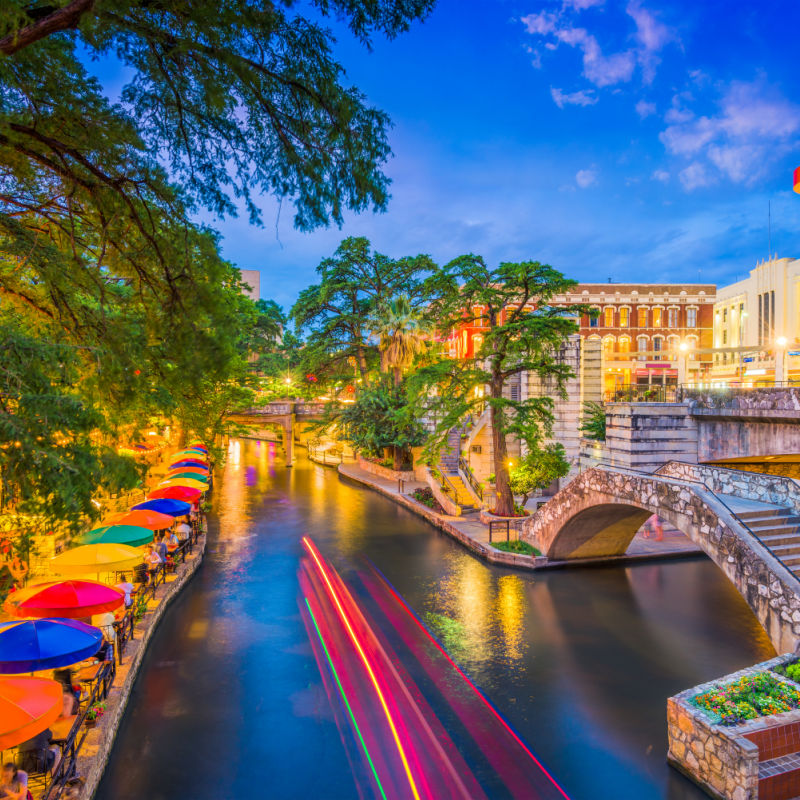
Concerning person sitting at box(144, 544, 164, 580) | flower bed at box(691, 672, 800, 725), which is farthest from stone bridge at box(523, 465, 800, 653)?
person sitting at box(144, 544, 164, 580)

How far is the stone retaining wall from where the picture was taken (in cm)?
804

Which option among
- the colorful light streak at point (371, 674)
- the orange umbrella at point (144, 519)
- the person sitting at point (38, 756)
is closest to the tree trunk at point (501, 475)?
the colorful light streak at point (371, 674)

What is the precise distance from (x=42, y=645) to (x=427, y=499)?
71.0ft

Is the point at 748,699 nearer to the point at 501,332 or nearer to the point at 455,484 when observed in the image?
the point at 501,332

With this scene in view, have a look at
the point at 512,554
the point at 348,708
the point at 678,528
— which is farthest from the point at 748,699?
the point at 512,554

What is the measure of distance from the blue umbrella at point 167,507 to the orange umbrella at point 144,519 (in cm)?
42

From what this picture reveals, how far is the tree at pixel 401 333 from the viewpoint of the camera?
36.1 metres

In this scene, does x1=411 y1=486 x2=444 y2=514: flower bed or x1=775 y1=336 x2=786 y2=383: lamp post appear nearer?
x1=775 y1=336 x2=786 y2=383: lamp post

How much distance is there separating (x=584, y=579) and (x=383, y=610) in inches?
266

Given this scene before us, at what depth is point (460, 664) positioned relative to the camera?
12.0 metres

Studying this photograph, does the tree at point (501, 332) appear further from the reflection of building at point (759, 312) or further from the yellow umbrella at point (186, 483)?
the reflection of building at point (759, 312)

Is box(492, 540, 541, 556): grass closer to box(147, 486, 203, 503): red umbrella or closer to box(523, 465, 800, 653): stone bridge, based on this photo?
box(523, 465, 800, 653): stone bridge

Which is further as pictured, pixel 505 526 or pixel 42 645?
pixel 505 526

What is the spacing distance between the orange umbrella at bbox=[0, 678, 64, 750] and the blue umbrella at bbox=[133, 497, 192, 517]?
440 inches
